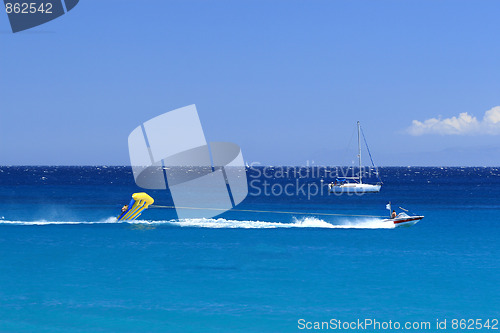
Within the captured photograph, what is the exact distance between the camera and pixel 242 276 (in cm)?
3064

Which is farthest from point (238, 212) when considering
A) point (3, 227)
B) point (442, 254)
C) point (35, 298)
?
point (35, 298)

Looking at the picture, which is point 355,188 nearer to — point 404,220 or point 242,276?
point 404,220

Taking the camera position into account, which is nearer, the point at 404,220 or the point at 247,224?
the point at 404,220

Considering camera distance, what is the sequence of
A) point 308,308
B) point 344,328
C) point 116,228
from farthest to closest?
1. point 116,228
2. point 308,308
3. point 344,328

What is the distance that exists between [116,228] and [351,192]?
70.7 metres

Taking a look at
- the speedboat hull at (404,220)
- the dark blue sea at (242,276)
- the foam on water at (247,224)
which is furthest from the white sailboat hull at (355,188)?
the speedboat hull at (404,220)

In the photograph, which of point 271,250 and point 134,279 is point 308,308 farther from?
point 271,250

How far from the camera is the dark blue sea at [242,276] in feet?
76.5

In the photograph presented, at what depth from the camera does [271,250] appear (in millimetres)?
39344

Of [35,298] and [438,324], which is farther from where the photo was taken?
[35,298]

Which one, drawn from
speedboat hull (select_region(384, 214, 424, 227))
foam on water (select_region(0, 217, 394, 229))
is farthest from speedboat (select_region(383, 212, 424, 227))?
foam on water (select_region(0, 217, 394, 229))

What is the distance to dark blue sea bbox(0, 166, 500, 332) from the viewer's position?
2333 centimetres

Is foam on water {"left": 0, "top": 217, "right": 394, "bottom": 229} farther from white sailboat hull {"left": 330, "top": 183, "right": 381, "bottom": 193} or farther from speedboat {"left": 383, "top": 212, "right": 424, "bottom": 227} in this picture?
white sailboat hull {"left": 330, "top": 183, "right": 381, "bottom": 193}

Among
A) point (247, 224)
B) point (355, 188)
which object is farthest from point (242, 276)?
point (355, 188)
